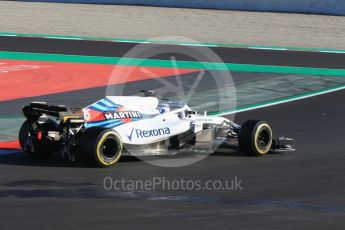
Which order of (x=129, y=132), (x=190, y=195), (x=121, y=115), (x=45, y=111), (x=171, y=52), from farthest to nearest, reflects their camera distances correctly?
1. (x=171, y=52)
2. (x=45, y=111)
3. (x=121, y=115)
4. (x=129, y=132)
5. (x=190, y=195)

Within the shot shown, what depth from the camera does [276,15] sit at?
34.6 m

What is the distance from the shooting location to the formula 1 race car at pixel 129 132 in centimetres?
1234

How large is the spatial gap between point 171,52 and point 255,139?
15.1 metres

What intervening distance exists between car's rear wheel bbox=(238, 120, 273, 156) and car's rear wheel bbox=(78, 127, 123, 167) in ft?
6.56

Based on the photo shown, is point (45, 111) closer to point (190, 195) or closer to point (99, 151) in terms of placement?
point (99, 151)

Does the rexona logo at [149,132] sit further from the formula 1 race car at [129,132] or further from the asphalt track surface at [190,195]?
→ the asphalt track surface at [190,195]

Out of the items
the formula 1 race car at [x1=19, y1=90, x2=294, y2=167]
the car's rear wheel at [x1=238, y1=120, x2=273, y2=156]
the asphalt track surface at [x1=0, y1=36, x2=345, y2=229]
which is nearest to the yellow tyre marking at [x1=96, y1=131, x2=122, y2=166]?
the formula 1 race car at [x1=19, y1=90, x2=294, y2=167]

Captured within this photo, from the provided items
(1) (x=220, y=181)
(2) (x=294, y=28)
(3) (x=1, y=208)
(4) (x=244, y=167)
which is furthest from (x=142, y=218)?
(2) (x=294, y=28)

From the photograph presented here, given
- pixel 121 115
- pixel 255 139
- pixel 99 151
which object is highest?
pixel 121 115

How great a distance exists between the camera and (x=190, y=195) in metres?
10.6

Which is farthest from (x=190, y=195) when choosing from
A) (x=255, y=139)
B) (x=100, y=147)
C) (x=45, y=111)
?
(x=45, y=111)

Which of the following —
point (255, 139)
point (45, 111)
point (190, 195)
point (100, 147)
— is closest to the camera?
point (190, 195)

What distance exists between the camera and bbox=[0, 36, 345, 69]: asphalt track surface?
26344 millimetres

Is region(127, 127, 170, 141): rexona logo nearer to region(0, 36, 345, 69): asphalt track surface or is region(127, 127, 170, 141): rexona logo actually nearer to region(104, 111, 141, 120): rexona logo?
region(104, 111, 141, 120): rexona logo
